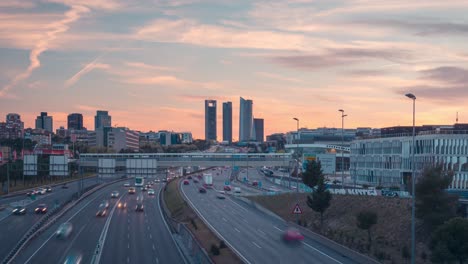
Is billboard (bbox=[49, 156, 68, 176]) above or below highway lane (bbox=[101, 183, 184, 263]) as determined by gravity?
above

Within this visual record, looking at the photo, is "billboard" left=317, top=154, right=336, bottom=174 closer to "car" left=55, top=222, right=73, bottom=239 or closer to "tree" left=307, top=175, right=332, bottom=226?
"tree" left=307, top=175, right=332, bottom=226

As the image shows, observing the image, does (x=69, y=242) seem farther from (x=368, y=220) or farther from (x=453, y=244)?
(x=453, y=244)

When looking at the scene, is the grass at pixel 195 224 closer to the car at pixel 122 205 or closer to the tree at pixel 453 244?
the car at pixel 122 205

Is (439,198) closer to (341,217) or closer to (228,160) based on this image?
(341,217)

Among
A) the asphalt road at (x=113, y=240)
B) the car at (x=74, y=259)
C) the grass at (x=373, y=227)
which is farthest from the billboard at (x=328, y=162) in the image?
the car at (x=74, y=259)

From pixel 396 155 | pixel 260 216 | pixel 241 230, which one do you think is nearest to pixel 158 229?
pixel 241 230

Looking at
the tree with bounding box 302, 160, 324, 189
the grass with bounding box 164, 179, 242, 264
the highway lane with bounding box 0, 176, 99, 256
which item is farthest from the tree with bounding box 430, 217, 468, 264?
the tree with bounding box 302, 160, 324, 189
